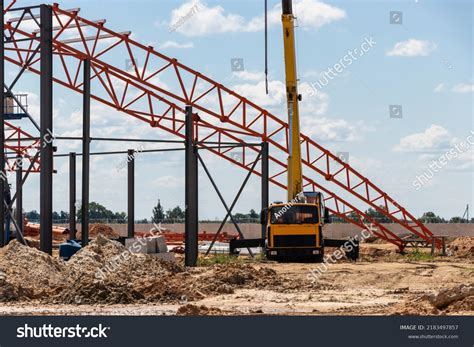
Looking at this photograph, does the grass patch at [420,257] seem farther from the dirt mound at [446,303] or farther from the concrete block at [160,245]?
the dirt mound at [446,303]

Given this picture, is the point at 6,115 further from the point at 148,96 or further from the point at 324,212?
the point at 324,212

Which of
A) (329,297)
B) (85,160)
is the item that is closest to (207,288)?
(329,297)

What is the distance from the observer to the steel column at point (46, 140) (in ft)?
87.6

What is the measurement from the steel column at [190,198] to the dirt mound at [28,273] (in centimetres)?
912

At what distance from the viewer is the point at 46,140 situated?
26.7 meters

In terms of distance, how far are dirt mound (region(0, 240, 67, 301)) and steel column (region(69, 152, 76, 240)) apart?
13631 millimetres

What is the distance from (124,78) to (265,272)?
12929 millimetres

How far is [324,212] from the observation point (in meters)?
31.6

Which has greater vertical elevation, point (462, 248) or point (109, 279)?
point (462, 248)

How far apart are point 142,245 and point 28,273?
7167mm

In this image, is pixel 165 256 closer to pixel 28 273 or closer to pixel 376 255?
pixel 28 273

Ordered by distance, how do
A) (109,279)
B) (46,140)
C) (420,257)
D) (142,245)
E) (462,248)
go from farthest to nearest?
(462,248)
(420,257)
(142,245)
(46,140)
(109,279)

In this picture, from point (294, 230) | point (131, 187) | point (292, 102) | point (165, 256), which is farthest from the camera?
point (131, 187)
